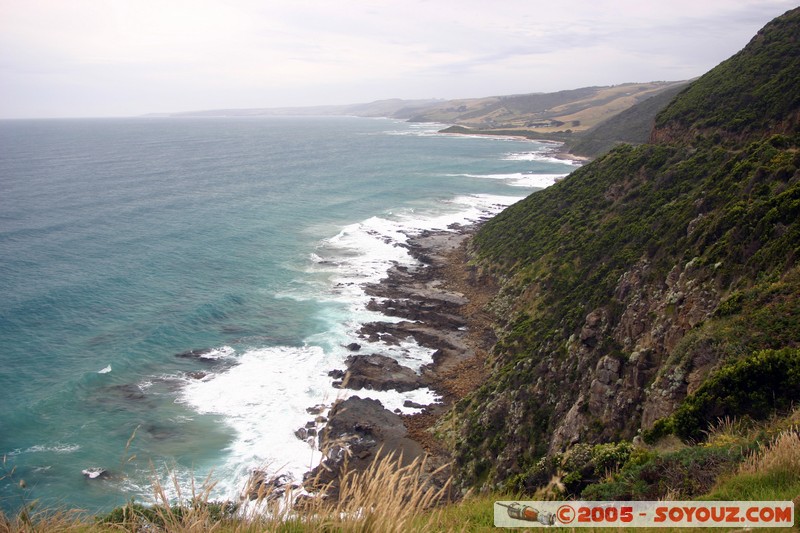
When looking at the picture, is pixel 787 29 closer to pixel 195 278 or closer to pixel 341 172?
pixel 195 278

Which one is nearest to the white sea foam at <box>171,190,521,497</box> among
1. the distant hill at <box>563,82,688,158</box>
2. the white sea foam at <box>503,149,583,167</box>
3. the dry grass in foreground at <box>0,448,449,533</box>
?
the dry grass in foreground at <box>0,448,449,533</box>

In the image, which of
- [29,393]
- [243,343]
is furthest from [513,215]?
[29,393]

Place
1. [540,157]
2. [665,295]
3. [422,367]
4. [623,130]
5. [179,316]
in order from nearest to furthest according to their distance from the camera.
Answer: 1. [665,295]
2. [422,367]
3. [179,316]
4. [623,130]
5. [540,157]

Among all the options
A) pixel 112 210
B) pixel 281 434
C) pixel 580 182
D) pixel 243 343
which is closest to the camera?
pixel 281 434

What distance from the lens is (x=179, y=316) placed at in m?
34.8

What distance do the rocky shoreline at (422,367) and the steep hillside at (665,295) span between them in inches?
62.2

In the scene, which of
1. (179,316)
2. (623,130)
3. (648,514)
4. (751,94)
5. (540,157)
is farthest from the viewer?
(540,157)

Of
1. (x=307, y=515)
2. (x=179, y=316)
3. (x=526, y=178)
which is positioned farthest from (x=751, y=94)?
(x=526, y=178)

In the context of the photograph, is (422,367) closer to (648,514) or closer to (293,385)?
(293,385)

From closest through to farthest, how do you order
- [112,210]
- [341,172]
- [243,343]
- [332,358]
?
[332,358] → [243,343] → [112,210] → [341,172]

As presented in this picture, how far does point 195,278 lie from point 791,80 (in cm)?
4258

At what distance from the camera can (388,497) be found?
3.82 meters

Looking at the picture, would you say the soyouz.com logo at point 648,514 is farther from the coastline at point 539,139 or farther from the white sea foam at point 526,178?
the coastline at point 539,139

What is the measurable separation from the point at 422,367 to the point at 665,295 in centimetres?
1361
